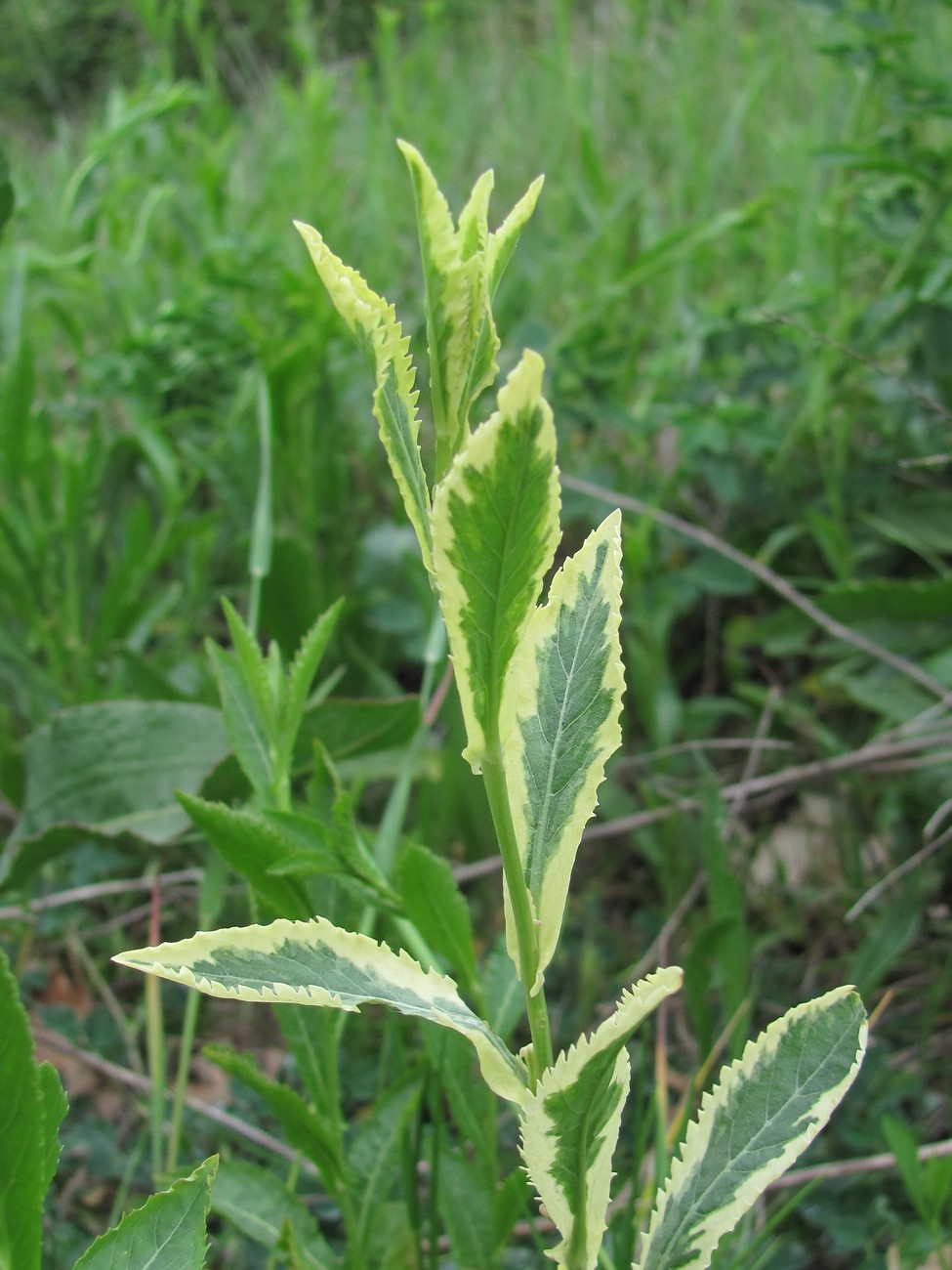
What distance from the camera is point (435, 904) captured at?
781 mm

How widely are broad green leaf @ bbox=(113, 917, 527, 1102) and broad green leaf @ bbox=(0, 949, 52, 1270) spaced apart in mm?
66

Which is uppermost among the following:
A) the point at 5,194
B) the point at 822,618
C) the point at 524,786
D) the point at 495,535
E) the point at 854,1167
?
the point at 5,194

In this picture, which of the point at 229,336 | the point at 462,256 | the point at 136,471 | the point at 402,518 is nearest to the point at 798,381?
the point at 402,518

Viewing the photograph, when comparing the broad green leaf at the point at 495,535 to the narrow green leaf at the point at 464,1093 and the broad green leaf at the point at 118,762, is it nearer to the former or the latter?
the narrow green leaf at the point at 464,1093

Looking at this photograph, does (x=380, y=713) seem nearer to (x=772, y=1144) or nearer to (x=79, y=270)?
(x=772, y=1144)

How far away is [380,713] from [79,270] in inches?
43.0

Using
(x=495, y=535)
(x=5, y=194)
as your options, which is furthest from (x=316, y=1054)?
(x=5, y=194)

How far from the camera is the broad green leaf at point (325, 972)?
499 mm

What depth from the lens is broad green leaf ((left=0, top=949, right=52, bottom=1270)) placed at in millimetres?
490

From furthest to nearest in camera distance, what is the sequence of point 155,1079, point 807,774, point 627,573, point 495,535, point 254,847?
point 627,573, point 807,774, point 155,1079, point 254,847, point 495,535

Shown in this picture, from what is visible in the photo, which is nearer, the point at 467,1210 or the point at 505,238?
the point at 505,238

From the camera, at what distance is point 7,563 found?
152cm

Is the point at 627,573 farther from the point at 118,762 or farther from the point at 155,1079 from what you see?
the point at 155,1079

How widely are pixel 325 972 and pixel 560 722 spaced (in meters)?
0.17
